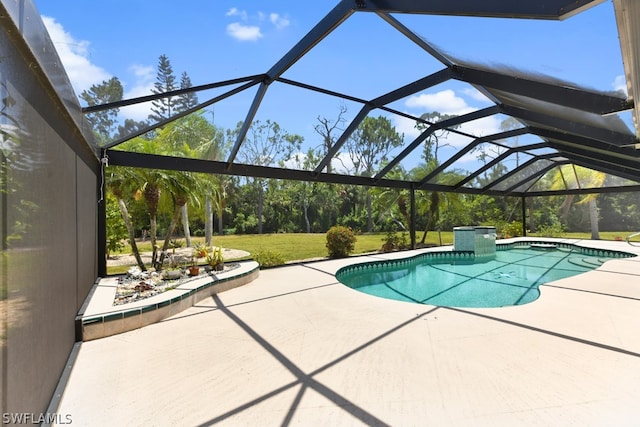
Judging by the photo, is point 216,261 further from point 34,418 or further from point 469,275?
point 469,275

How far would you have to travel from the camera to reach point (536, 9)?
9.34ft

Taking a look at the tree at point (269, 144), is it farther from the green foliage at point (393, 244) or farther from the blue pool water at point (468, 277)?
the green foliage at point (393, 244)

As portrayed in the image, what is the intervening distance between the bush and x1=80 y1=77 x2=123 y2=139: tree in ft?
25.7

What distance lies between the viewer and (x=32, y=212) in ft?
6.98

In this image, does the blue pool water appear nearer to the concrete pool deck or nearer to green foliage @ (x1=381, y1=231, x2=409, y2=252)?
the concrete pool deck

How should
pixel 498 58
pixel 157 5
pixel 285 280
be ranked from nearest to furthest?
1. pixel 498 58
2. pixel 157 5
3. pixel 285 280

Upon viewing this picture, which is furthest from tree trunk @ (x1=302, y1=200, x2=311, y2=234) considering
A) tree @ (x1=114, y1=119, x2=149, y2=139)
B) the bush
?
tree @ (x1=114, y1=119, x2=149, y2=139)

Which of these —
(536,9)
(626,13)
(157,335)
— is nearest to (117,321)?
(157,335)

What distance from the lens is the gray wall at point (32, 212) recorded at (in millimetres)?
1678

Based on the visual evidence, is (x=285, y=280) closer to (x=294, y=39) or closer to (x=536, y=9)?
(x=294, y=39)

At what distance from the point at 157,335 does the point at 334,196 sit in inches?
921

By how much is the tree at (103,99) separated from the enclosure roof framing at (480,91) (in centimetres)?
12

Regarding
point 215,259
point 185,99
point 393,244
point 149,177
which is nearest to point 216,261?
point 215,259

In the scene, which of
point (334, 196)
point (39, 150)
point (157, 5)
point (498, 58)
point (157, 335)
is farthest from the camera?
point (334, 196)
